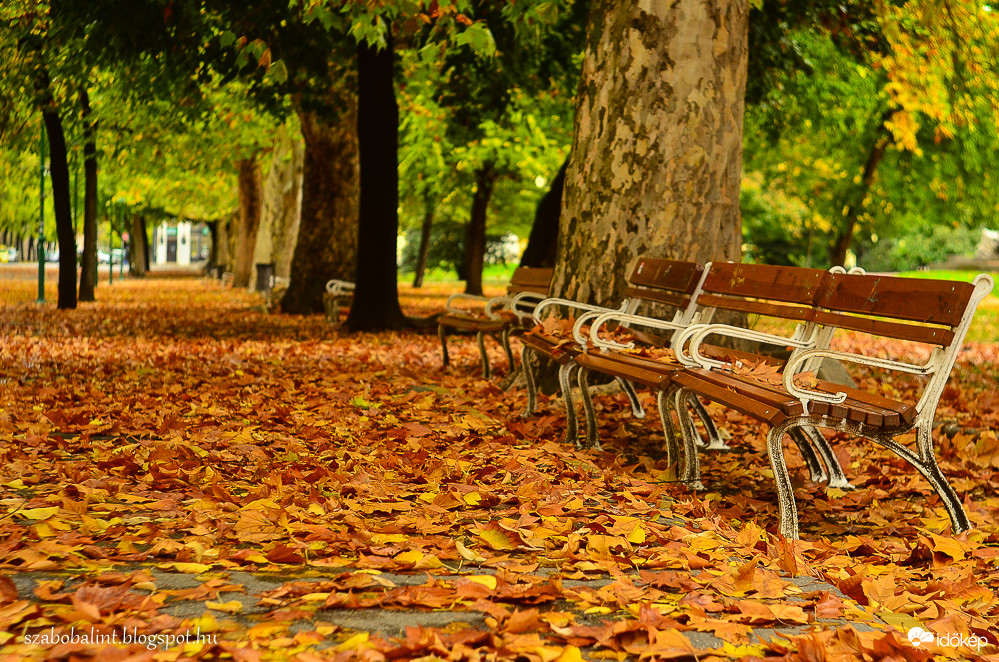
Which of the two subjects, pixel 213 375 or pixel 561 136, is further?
pixel 561 136

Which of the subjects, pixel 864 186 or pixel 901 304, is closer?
pixel 901 304

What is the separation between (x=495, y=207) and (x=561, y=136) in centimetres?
1193

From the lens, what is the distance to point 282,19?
12.2 meters

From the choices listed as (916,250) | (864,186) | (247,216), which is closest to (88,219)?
(247,216)

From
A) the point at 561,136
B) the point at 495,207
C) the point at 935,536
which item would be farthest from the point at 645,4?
the point at 495,207

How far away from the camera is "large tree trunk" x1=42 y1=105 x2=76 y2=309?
1772cm

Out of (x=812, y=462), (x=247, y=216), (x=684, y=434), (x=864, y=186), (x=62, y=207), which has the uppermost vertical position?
(x=864, y=186)

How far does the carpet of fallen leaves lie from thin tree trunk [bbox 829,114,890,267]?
55.9ft

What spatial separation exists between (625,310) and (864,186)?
18874mm

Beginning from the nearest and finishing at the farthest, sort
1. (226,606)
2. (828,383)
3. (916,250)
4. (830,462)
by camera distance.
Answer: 1. (226,606)
2. (828,383)
3. (830,462)
4. (916,250)

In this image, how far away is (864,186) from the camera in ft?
78.8

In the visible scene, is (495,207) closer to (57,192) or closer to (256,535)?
(57,192)

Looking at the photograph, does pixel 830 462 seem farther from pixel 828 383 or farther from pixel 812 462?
pixel 828 383

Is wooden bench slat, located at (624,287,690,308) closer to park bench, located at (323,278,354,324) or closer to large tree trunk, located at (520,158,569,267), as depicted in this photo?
large tree trunk, located at (520,158,569,267)
